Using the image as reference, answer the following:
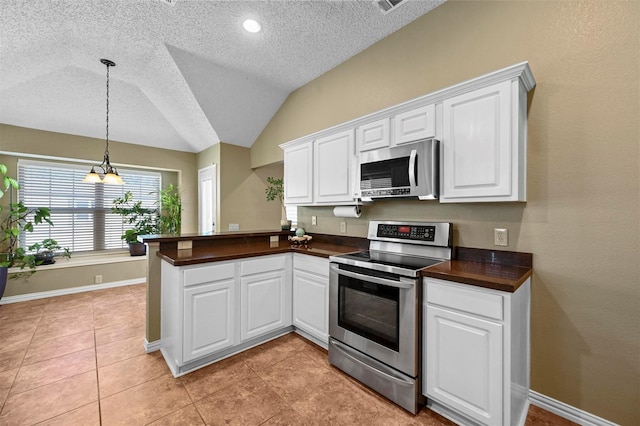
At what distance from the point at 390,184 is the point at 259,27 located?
6.66 feet

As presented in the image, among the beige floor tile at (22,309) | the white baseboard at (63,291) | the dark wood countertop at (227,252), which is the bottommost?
the beige floor tile at (22,309)

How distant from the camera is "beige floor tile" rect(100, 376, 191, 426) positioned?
1717 millimetres

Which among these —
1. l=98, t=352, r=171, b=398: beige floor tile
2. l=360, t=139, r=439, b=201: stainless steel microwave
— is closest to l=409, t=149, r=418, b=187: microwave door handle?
l=360, t=139, r=439, b=201: stainless steel microwave

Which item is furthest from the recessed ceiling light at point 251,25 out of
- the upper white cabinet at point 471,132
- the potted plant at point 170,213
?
the potted plant at point 170,213

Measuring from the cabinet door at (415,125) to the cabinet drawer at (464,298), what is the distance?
113cm

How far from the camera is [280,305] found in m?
2.76

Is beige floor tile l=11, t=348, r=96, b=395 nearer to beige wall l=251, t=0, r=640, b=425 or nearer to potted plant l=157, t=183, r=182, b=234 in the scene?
potted plant l=157, t=183, r=182, b=234

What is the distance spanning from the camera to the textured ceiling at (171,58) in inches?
98.6

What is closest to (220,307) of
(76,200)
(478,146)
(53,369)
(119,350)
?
(119,350)

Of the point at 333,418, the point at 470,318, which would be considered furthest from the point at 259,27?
the point at 333,418

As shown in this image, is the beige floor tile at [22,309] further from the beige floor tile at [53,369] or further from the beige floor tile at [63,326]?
the beige floor tile at [53,369]

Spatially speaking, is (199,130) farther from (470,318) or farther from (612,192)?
(612,192)

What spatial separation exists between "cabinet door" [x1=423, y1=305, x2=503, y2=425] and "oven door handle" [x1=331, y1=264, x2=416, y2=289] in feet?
0.61

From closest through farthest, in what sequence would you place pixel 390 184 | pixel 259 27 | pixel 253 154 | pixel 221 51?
pixel 390 184, pixel 259 27, pixel 221 51, pixel 253 154
